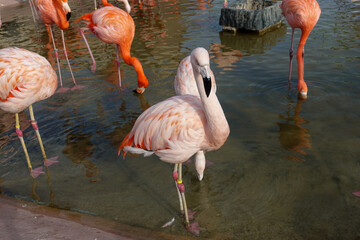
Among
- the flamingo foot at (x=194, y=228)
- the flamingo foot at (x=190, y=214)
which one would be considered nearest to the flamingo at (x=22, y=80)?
the flamingo foot at (x=190, y=214)

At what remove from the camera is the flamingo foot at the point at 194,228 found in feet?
10.3

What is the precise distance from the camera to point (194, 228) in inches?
125

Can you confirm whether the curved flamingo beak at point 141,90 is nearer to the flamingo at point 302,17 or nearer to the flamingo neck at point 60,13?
the flamingo neck at point 60,13

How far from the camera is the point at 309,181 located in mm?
3676

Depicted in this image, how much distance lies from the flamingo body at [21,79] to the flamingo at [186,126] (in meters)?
1.64

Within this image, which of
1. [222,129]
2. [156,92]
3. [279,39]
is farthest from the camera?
[279,39]

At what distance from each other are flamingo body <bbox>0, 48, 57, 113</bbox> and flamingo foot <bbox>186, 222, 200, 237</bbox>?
2401mm

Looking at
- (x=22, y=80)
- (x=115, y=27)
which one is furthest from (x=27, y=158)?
(x=115, y=27)

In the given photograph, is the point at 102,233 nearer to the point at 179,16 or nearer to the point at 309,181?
the point at 309,181

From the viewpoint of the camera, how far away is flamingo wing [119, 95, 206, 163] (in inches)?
113

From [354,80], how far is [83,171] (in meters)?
4.63

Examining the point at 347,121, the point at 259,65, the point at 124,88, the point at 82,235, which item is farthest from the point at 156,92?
the point at 82,235

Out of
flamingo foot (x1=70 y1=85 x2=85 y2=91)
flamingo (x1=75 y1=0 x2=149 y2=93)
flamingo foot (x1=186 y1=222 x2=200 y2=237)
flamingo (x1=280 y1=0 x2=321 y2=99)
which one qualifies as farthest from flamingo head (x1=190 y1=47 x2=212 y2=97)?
flamingo foot (x1=70 y1=85 x2=85 y2=91)

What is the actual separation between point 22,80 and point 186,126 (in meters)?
2.19
